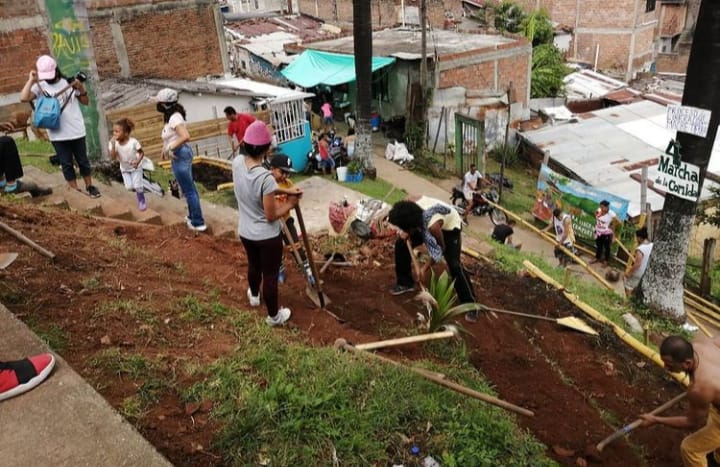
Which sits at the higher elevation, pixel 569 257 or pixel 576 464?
pixel 576 464

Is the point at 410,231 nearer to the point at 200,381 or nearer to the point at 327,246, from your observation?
the point at 327,246

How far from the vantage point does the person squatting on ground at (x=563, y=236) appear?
37.0ft

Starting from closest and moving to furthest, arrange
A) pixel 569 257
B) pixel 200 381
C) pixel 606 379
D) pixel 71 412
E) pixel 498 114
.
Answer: pixel 71 412 < pixel 200 381 < pixel 606 379 < pixel 569 257 < pixel 498 114

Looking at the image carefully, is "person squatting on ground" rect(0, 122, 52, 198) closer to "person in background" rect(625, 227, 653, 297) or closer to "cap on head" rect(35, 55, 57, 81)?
"cap on head" rect(35, 55, 57, 81)

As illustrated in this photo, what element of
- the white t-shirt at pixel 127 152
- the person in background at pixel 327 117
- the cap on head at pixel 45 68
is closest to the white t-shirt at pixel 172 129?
the white t-shirt at pixel 127 152

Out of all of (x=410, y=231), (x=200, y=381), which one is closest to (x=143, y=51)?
(x=410, y=231)

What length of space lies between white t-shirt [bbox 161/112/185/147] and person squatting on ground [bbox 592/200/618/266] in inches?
337

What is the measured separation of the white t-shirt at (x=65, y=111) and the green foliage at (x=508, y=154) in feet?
48.1

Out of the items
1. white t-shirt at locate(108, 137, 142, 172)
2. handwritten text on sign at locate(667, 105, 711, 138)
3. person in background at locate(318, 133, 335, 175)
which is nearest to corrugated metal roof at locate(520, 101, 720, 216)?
handwritten text on sign at locate(667, 105, 711, 138)

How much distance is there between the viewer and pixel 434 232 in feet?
16.4

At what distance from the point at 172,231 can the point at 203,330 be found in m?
2.34

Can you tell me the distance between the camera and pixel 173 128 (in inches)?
225

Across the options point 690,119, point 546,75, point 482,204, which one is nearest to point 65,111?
point 690,119

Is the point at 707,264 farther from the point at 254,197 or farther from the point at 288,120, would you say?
the point at 288,120
